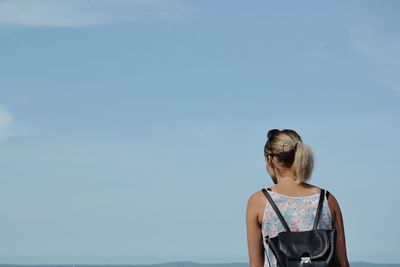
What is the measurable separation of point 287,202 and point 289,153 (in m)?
0.33

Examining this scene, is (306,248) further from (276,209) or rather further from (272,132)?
(272,132)

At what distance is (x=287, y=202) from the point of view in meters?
5.15

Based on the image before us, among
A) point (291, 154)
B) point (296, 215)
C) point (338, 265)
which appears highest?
point (291, 154)

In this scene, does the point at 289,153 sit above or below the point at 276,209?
above

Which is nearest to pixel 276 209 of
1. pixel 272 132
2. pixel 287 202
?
pixel 287 202

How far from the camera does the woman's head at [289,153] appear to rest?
5023mm

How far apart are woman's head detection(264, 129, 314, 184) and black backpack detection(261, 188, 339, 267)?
37cm

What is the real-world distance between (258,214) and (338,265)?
0.60 meters

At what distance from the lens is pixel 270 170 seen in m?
5.19

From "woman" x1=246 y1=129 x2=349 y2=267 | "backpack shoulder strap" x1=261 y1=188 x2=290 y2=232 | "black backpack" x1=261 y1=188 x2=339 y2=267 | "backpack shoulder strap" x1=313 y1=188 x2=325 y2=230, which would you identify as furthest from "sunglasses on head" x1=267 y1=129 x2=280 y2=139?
"black backpack" x1=261 y1=188 x2=339 y2=267

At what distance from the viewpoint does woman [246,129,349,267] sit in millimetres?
5055

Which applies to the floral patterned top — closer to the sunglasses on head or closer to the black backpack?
the black backpack

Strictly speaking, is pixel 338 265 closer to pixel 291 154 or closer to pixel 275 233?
pixel 275 233

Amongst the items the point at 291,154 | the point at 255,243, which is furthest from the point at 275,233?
the point at 291,154
